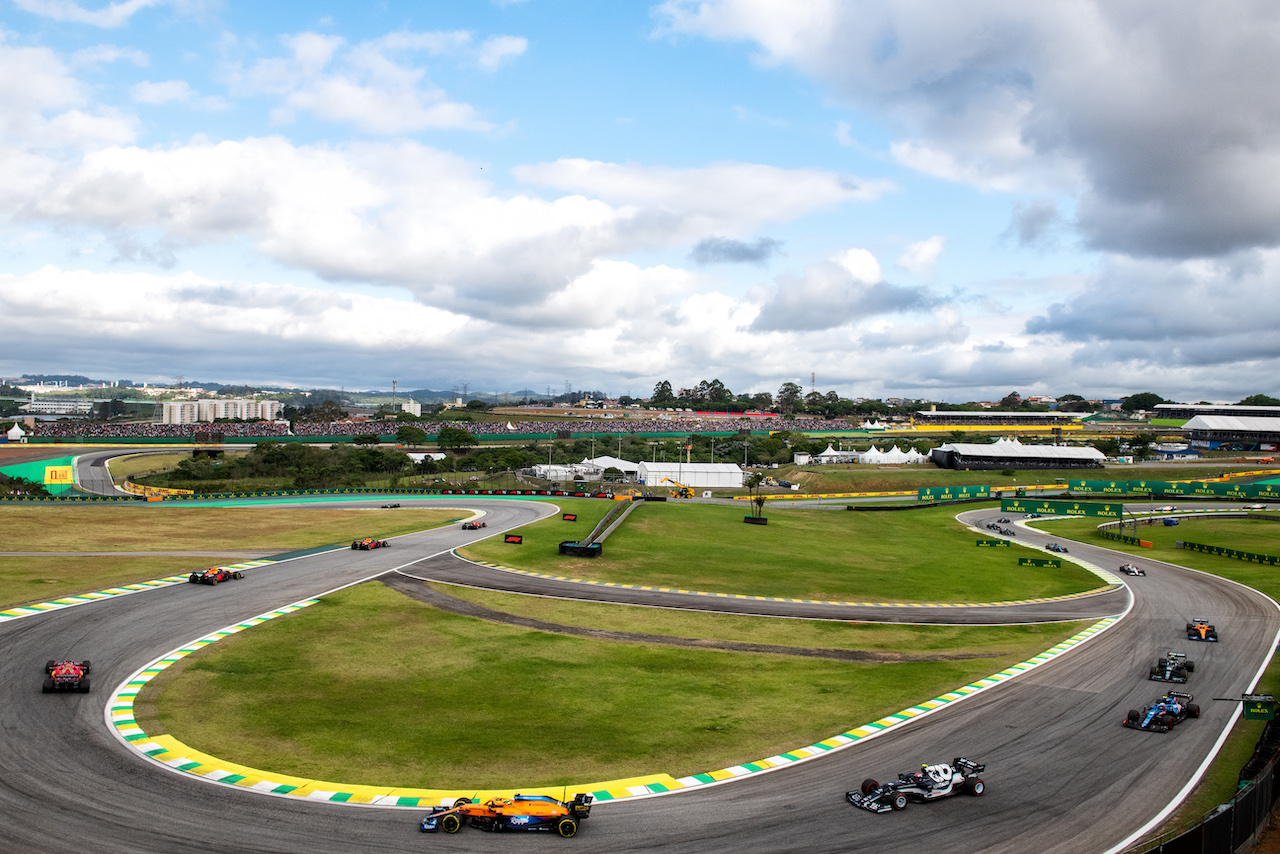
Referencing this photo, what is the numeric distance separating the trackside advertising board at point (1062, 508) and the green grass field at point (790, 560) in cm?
2377

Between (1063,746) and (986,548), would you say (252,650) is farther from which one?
(986,548)

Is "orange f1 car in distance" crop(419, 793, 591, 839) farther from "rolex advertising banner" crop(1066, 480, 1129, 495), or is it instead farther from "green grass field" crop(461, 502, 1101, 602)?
"rolex advertising banner" crop(1066, 480, 1129, 495)

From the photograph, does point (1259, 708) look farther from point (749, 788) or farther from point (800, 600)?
point (800, 600)

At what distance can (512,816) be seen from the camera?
18.2 m

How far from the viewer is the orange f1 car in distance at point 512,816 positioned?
17984mm

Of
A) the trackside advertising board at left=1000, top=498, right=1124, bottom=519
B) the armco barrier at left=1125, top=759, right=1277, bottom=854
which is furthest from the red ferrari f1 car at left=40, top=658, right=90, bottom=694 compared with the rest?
the trackside advertising board at left=1000, top=498, right=1124, bottom=519

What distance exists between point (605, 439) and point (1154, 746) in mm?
161211

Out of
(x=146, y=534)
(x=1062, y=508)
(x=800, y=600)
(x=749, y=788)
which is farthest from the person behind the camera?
(x=1062, y=508)

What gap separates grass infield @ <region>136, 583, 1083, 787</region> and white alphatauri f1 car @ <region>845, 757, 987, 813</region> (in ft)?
13.0

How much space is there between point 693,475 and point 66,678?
98281 mm

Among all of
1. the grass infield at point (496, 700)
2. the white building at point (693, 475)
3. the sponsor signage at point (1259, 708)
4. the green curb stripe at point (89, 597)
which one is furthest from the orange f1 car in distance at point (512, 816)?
the white building at point (693, 475)

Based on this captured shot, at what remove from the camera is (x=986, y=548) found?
253 feet

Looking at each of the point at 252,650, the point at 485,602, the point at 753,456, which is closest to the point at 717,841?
the point at 252,650

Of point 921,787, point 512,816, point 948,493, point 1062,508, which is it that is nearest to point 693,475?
point 948,493
